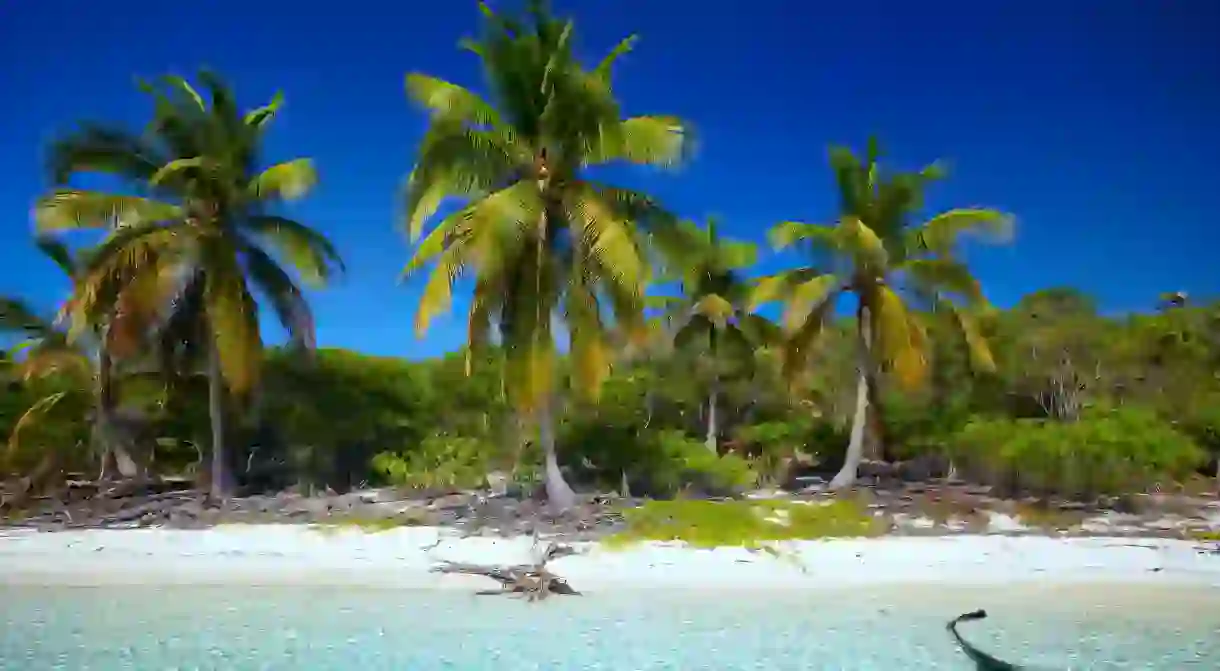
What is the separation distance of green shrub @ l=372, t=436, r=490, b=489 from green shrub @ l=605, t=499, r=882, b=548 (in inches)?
151

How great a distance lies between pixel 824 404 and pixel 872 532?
1225 cm

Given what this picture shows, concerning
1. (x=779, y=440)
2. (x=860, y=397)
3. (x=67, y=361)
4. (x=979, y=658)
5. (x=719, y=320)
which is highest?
(x=719, y=320)

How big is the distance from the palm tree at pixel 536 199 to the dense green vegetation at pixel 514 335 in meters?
0.03

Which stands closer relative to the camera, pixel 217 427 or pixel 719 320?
pixel 217 427

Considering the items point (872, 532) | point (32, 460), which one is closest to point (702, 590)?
point (872, 532)

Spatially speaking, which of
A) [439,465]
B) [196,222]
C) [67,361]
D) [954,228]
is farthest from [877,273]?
[67,361]

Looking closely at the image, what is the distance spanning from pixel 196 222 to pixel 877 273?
1017cm

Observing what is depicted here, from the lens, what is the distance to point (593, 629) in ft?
23.5

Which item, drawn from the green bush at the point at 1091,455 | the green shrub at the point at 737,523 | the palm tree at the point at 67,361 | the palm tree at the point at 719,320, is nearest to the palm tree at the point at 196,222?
the palm tree at the point at 67,361

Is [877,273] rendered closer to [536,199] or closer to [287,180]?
[536,199]

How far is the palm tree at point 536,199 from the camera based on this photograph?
11.1 meters

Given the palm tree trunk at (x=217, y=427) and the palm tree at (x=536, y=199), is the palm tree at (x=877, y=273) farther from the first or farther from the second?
the palm tree trunk at (x=217, y=427)

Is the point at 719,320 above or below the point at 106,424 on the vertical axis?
above

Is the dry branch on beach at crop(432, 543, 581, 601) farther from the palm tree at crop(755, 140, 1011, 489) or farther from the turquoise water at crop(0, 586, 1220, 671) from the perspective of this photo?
the palm tree at crop(755, 140, 1011, 489)
